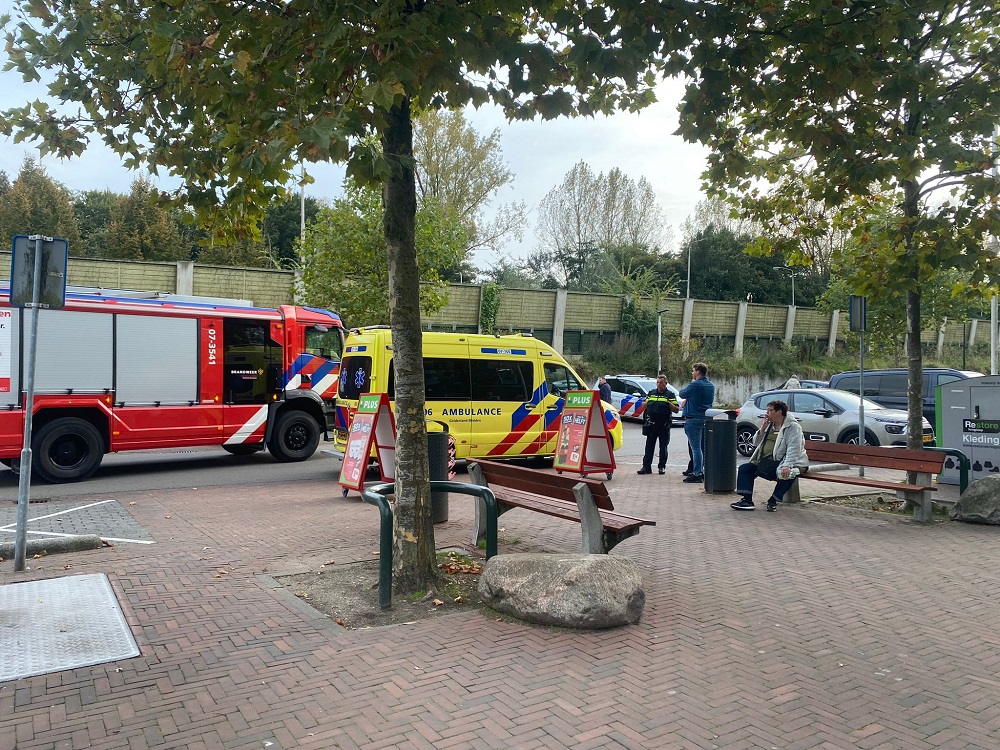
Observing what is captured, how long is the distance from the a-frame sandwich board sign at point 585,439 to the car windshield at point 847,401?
6495 mm

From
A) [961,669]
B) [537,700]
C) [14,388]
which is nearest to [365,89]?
[537,700]

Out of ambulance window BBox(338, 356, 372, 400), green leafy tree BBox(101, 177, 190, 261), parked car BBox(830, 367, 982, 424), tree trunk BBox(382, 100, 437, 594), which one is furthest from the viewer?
green leafy tree BBox(101, 177, 190, 261)

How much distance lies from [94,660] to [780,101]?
6650 millimetres

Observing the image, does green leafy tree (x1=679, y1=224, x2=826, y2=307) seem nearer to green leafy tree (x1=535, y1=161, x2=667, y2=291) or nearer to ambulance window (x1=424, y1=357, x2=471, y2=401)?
green leafy tree (x1=535, y1=161, x2=667, y2=291)

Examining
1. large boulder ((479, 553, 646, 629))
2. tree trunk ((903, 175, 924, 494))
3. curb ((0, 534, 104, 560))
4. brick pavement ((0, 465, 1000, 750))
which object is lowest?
curb ((0, 534, 104, 560))

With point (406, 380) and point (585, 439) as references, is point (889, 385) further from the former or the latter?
point (406, 380)

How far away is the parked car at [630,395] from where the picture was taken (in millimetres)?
26172

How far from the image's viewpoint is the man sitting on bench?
374 inches

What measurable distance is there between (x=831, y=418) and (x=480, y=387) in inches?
299

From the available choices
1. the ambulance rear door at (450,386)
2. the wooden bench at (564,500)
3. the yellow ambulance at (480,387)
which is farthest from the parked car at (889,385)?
the wooden bench at (564,500)

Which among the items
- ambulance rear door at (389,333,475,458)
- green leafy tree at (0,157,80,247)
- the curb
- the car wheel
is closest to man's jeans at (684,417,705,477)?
ambulance rear door at (389,333,475,458)

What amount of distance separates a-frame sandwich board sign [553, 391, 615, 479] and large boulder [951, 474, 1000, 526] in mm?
4671

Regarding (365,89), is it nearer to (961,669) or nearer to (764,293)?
(961,669)

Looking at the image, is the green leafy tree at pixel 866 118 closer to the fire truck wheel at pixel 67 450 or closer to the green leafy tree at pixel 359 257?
the fire truck wheel at pixel 67 450
